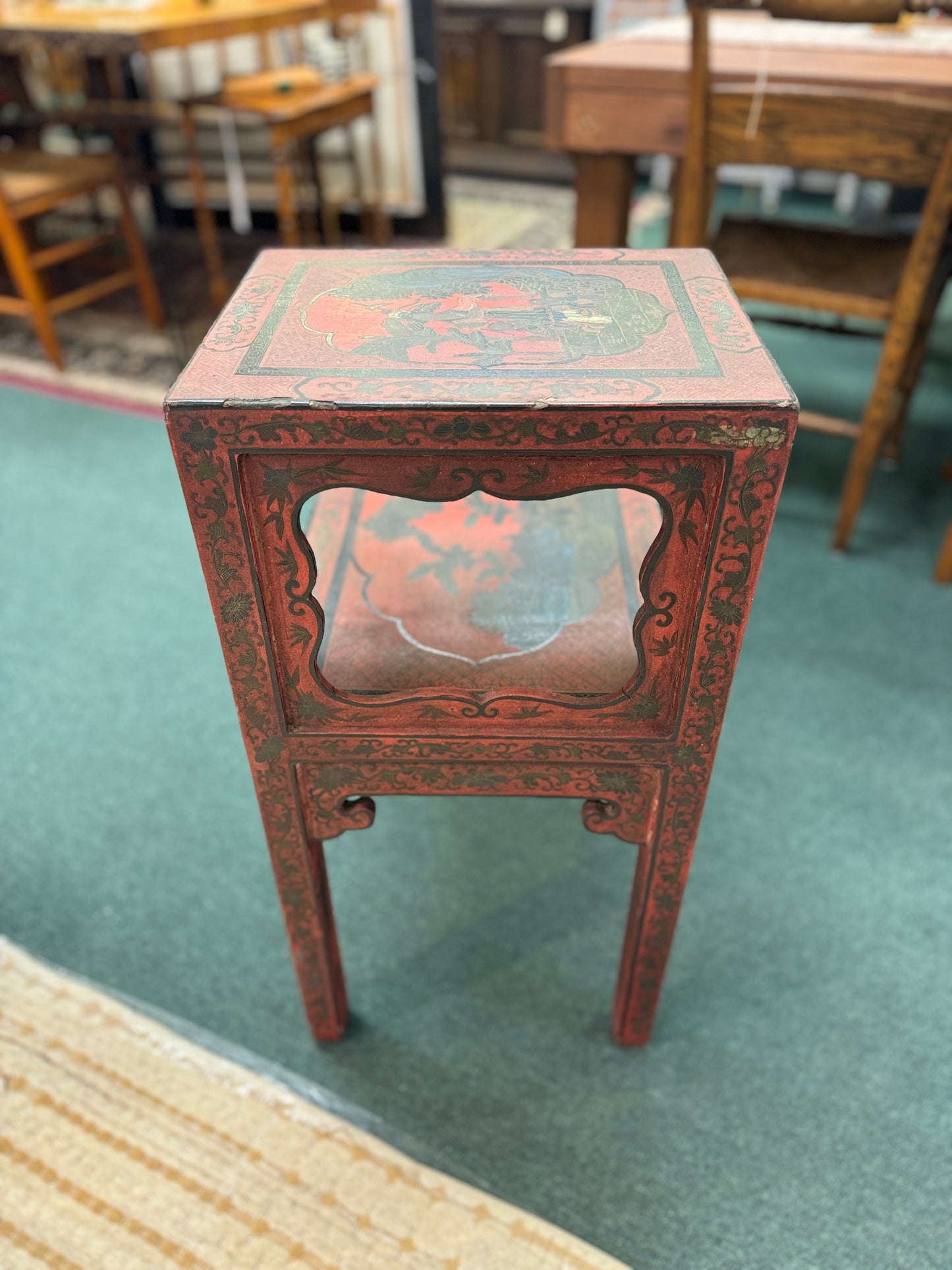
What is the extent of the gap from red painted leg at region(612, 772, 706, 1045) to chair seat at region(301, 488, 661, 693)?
14 centimetres

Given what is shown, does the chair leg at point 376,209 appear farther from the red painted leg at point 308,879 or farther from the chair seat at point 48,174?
the red painted leg at point 308,879

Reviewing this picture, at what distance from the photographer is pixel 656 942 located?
97cm

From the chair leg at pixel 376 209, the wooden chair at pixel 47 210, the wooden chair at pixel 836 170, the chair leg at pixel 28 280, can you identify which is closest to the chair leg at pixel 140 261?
the wooden chair at pixel 47 210

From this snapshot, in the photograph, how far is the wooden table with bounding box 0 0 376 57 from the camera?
2221 mm

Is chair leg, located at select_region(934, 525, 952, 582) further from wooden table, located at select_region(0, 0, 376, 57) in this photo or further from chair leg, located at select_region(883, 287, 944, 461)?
wooden table, located at select_region(0, 0, 376, 57)

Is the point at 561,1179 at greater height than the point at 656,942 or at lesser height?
lesser

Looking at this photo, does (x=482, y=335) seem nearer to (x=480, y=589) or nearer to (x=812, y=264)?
(x=480, y=589)

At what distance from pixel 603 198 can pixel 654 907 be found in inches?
64.6

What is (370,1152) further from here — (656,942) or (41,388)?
(41,388)

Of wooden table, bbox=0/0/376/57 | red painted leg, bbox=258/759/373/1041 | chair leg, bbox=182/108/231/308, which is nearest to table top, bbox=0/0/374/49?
wooden table, bbox=0/0/376/57

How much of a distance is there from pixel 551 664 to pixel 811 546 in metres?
1.35

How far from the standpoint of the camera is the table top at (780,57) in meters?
1.69

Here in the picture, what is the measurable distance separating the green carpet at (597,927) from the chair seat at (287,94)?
5.42 ft

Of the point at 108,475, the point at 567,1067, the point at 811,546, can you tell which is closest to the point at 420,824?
the point at 567,1067
